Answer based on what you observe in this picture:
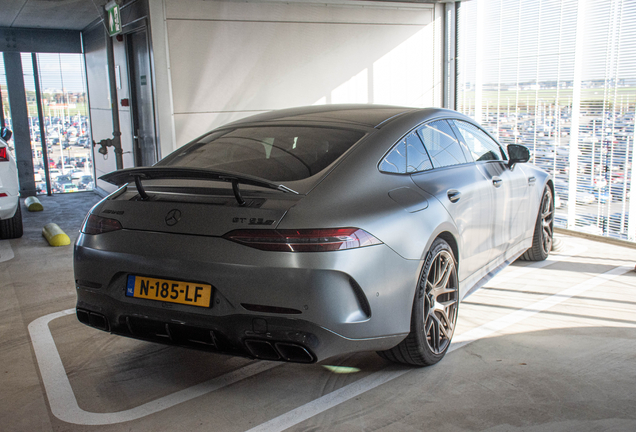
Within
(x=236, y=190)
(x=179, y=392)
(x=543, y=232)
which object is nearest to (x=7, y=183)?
(x=179, y=392)

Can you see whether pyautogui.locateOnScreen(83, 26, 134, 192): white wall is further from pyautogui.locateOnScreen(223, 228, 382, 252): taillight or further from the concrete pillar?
pyautogui.locateOnScreen(223, 228, 382, 252): taillight

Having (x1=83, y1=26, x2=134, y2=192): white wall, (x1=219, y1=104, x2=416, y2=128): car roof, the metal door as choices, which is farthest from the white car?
(x1=219, y1=104, x2=416, y2=128): car roof

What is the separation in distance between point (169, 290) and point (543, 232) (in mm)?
3881

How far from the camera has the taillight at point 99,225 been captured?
9.07 ft

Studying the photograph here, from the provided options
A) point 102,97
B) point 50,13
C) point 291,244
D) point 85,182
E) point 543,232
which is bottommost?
point 85,182

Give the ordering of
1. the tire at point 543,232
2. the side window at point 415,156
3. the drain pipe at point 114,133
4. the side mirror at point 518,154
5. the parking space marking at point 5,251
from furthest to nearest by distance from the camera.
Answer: the drain pipe at point 114,133
the parking space marking at point 5,251
the tire at point 543,232
the side mirror at point 518,154
the side window at point 415,156

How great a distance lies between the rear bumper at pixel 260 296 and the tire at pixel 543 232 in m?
2.88

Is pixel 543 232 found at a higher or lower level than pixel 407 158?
lower

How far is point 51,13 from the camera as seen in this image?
9602 millimetres

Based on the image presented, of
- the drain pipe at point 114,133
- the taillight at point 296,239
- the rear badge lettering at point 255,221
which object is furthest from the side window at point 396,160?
the drain pipe at point 114,133

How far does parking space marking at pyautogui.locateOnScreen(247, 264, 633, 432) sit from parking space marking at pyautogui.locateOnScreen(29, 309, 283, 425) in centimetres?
49

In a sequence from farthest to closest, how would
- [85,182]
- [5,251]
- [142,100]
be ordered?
[85,182] < [142,100] < [5,251]

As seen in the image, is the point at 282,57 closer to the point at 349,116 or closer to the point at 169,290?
the point at 349,116

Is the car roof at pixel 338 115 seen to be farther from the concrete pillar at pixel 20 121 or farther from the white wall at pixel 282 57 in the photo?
the concrete pillar at pixel 20 121
